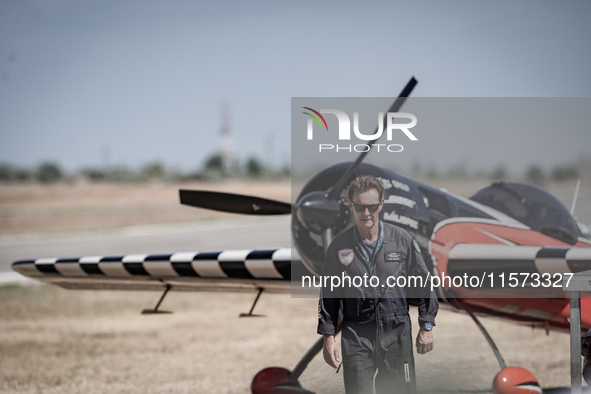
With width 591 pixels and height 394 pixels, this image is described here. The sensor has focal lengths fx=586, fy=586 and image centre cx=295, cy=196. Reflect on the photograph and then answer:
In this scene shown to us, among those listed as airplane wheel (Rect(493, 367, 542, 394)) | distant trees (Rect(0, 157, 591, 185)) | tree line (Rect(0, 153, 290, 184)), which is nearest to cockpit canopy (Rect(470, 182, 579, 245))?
airplane wheel (Rect(493, 367, 542, 394))

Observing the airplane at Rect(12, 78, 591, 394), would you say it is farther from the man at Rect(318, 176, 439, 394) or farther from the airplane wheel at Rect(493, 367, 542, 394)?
the man at Rect(318, 176, 439, 394)

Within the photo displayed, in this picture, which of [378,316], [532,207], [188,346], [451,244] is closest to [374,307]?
[378,316]

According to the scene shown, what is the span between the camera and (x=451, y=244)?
14.6 feet

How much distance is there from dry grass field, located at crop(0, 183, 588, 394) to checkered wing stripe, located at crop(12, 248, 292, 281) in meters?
1.16

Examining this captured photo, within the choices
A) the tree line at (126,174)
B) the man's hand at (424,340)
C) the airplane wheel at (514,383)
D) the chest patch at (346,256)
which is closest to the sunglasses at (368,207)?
the chest patch at (346,256)

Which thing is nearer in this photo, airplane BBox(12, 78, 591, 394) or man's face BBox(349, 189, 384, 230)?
man's face BBox(349, 189, 384, 230)

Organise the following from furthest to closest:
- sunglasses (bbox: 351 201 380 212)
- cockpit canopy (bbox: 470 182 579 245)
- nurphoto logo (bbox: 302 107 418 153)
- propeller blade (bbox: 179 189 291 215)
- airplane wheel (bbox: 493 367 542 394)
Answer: cockpit canopy (bbox: 470 182 579 245)
propeller blade (bbox: 179 189 291 215)
airplane wheel (bbox: 493 367 542 394)
nurphoto logo (bbox: 302 107 418 153)
sunglasses (bbox: 351 201 380 212)

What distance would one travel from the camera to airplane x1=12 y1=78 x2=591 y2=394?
4266mm

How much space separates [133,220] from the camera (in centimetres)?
3559

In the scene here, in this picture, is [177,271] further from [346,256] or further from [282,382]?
[346,256]

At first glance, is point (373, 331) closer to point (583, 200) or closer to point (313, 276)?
point (313, 276)

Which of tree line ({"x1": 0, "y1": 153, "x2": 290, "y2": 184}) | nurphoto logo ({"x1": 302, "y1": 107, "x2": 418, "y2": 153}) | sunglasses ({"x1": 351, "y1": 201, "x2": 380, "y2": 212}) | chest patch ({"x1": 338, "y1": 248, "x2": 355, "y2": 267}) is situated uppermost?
nurphoto logo ({"x1": 302, "y1": 107, "x2": 418, "y2": 153})

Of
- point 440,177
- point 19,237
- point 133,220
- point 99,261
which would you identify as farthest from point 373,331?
point 133,220

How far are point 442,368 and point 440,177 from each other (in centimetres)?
169
